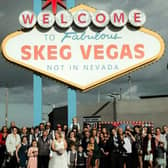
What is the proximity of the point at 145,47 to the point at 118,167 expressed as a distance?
15.7 feet

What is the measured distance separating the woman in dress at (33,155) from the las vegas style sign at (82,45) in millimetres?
3702

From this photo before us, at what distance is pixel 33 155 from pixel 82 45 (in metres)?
5.21

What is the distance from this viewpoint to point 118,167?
1798 centimetres


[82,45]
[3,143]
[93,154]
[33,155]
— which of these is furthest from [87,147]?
[82,45]

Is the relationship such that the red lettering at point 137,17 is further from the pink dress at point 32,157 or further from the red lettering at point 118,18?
the pink dress at point 32,157

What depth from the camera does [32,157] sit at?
1658cm

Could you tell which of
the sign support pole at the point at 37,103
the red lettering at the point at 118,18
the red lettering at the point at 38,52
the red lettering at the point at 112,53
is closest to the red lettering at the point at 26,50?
the red lettering at the point at 38,52

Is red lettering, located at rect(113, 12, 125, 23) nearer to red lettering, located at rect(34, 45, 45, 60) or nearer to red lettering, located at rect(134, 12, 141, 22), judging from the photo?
red lettering, located at rect(134, 12, 141, 22)

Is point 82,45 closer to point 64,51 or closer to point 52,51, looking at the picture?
point 64,51

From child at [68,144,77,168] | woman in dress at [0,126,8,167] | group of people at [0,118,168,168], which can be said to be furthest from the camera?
woman in dress at [0,126,8,167]

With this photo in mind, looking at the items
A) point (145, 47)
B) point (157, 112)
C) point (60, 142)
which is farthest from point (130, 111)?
point (60, 142)

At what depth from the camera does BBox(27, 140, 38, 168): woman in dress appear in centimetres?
1648

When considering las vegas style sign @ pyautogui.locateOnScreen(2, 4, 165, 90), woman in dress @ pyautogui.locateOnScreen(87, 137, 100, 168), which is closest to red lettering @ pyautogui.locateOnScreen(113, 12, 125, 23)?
las vegas style sign @ pyautogui.locateOnScreen(2, 4, 165, 90)

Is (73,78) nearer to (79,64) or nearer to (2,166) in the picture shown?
(79,64)
